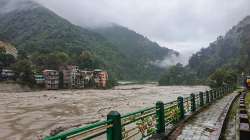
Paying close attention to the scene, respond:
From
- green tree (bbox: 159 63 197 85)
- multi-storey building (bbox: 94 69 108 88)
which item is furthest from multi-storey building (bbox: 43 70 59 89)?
green tree (bbox: 159 63 197 85)

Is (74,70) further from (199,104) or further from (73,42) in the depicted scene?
(199,104)

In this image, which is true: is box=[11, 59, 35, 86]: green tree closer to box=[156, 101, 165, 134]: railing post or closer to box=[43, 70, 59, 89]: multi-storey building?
box=[43, 70, 59, 89]: multi-storey building

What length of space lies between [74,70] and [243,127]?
10589cm

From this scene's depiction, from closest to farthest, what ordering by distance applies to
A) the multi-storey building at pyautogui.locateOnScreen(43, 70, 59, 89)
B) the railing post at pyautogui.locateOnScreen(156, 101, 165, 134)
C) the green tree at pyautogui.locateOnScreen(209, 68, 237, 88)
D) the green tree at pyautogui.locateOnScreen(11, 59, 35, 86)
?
the railing post at pyautogui.locateOnScreen(156, 101, 165, 134) → the green tree at pyautogui.locateOnScreen(209, 68, 237, 88) → the green tree at pyautogui.locateOnScreen(11, 59, 35, 86) → the multi-storey building at pyautogui.locateOnScreen(43, 70, 59, 89)

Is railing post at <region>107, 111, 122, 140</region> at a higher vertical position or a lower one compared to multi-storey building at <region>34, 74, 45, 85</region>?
lower

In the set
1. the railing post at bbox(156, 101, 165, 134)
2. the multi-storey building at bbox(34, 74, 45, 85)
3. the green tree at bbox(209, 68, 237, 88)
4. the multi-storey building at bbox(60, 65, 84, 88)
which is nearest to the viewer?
the railing post at bbox(156, 101, 165, 134)

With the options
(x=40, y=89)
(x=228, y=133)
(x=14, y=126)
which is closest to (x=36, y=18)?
(x=40, y=89)

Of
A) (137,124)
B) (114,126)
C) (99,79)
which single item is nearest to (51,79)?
(99,79)

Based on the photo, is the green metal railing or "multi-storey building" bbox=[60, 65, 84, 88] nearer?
the green metal railing

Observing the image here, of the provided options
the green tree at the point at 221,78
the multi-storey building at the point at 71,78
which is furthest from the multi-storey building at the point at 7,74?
the green tree at the point at 221,78

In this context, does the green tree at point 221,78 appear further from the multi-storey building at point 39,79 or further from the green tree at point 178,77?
the green tree at point 178,77

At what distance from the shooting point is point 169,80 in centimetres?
17200

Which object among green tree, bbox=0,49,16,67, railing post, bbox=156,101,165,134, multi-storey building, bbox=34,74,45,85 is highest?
green tree, bbox=0,49,16,67

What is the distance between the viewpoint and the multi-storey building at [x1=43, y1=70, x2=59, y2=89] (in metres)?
103
